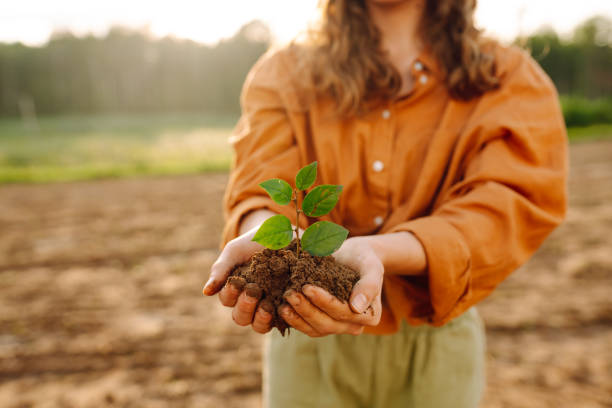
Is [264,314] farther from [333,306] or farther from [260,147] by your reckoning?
[260,147]

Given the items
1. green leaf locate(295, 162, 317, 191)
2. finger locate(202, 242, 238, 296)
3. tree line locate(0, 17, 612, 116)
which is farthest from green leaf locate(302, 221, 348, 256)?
tree line locate(0, 17, 612, 116)

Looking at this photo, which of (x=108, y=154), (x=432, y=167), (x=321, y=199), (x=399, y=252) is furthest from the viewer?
(x=108, y=154)

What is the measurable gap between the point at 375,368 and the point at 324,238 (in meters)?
0.79

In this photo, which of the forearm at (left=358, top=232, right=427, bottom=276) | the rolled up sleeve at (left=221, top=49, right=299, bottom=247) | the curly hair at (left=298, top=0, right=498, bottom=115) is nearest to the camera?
the forearm at (left=358, top=232, right=427, bottom=276)

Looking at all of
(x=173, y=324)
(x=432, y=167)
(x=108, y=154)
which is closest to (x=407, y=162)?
(x=432, y=167)

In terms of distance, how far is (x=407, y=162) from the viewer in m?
1.72

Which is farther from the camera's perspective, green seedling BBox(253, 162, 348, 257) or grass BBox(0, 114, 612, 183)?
grass BBox(0, 114, 612, 183)

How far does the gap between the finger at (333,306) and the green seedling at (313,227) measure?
0.13 m

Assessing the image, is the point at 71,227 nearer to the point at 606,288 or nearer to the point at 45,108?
the point at 606,288

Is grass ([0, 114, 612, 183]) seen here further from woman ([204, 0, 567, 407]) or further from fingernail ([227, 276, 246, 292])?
fingernail ([227, 276, 246, 292])

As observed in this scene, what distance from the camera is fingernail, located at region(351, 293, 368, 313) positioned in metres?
1.14

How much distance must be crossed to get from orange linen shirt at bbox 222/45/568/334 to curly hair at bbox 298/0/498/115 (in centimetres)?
6

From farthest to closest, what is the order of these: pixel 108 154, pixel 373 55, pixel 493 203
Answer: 1. pixel 108 154
2. pixel 373 55
3. pixel 493 203

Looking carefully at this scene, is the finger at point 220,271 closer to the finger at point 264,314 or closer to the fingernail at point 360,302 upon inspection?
the finger at point 264,314
